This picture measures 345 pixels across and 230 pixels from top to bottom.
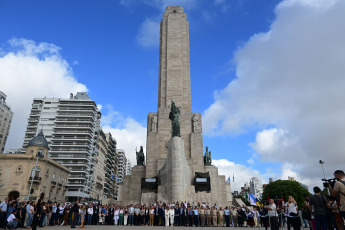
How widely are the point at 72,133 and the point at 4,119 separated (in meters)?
21.7

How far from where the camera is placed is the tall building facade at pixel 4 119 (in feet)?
214

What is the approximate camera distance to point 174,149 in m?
20.7

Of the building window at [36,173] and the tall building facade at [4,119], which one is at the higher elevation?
the tall building facade at [4,119]

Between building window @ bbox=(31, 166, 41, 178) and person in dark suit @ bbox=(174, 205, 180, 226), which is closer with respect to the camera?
person in dark suit @ bbox=(174, 205, 180, 226)

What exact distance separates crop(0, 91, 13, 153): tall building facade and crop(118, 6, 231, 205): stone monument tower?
53.2 m

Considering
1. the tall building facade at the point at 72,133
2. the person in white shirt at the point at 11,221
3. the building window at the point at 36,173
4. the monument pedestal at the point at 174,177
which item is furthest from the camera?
the tall building facade at the point at 72,133

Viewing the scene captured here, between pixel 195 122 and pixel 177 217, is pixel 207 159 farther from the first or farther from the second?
pixel 177 217

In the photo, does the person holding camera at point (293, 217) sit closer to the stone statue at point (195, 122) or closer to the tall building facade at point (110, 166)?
the stone statue at point (195, 122)

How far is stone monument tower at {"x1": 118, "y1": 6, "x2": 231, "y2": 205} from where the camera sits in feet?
68.8

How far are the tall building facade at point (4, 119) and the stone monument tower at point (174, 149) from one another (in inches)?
2095

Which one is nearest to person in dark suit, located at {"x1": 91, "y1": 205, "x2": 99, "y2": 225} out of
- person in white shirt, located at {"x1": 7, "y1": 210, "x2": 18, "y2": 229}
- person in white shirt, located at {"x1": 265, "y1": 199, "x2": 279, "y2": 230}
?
person in white shirt, located at {"x1": 7, "y1": 210, "x2": 18, "y2": 229}

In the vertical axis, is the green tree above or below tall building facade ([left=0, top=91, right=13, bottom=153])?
below

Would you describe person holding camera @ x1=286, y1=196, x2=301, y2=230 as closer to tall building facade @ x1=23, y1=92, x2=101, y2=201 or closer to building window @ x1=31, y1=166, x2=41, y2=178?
building window @ x1=31, y1=166, x2=41, y2=178

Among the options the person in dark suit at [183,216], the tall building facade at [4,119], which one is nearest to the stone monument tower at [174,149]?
the person in dark suit at [183,216]
